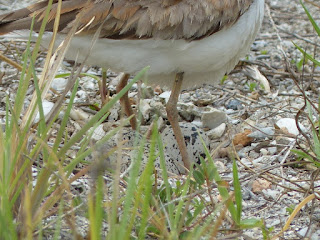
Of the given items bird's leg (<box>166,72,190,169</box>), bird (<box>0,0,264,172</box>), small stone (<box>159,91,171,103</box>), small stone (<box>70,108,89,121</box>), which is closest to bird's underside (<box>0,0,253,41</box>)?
bird (<box>0,0,264,172</box>)

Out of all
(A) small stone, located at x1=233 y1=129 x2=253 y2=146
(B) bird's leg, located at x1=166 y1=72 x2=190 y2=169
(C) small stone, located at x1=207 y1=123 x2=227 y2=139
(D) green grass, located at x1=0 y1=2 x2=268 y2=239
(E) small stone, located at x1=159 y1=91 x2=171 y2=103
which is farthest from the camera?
(E) small stone, located at x1=159 y1=91 x2=171 y2=103

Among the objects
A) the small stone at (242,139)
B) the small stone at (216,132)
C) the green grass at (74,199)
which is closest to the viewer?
the green grass at (74,199)

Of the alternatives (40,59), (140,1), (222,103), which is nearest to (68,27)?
(140,1)

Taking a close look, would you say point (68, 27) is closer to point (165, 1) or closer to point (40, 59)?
point (165, 1)

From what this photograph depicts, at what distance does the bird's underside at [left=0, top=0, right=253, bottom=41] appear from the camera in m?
2.84

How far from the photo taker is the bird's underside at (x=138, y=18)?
9.32ft

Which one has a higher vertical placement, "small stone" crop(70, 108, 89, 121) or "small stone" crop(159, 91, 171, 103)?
"small stone" crop(70, 108, 89, 121)

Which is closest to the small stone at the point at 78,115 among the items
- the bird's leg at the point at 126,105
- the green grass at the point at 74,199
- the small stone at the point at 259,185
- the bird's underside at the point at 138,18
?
the bird's leg at the point at 126,105

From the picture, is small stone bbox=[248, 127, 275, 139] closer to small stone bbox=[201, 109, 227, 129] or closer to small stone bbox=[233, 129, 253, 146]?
small stone bbox=[233, 129, 253, 146]

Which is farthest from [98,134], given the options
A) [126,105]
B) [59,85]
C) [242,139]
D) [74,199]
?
[74,199]

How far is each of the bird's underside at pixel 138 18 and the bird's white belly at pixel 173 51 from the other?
0.04 m

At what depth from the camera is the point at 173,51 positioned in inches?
116

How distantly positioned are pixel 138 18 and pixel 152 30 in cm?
9

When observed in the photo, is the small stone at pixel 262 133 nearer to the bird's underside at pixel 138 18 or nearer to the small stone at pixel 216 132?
the small stone at pixel 216 132
